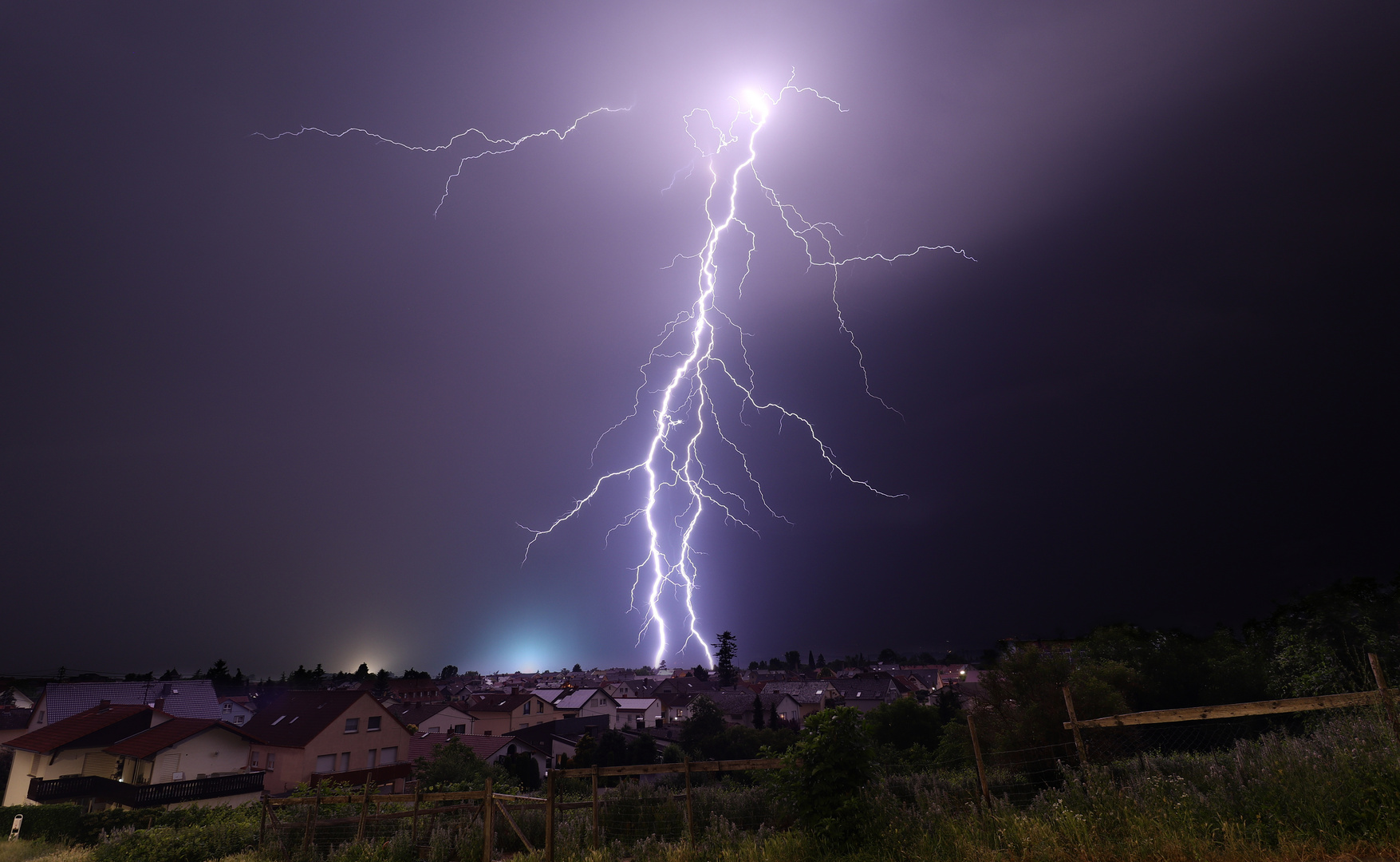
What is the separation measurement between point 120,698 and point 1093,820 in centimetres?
4776

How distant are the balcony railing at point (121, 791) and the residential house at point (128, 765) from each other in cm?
2

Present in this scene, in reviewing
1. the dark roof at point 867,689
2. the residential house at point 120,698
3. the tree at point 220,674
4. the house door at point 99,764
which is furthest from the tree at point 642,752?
the tree at point 220,674

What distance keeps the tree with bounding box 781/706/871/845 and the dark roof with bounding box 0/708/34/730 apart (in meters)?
49.7

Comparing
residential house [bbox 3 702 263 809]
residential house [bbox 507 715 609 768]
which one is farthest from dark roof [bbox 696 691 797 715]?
residential house [bbox 3 702 263 809]

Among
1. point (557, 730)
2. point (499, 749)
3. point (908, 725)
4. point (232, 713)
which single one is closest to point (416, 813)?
point (908, 725)

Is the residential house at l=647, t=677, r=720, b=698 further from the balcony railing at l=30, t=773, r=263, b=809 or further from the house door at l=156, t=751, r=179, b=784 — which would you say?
the balcony railing at l=30, t=773, r=263, b=809

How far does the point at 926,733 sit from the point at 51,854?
28634mm

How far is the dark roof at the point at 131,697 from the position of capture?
32750 millimetres

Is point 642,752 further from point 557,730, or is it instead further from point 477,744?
point 557,730

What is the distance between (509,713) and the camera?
143 ft

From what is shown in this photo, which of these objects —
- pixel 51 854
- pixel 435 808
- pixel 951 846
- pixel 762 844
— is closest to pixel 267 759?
pixel 51 854

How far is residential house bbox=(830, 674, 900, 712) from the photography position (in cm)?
5272

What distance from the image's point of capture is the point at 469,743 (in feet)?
109

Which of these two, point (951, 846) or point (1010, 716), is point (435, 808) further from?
point (1010, 716)
